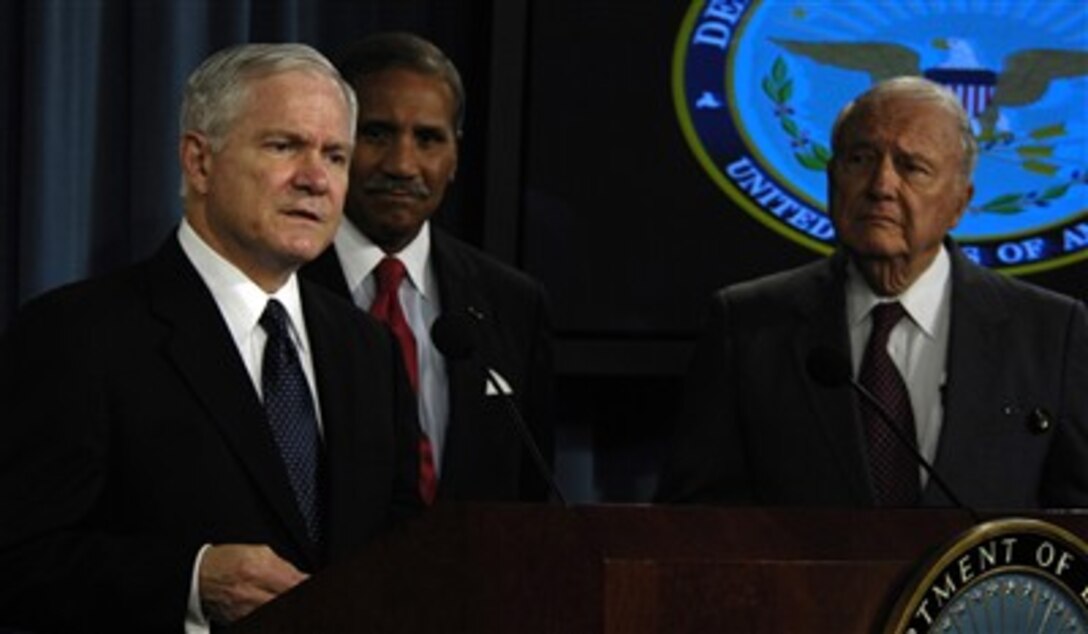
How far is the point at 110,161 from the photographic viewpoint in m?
4.18

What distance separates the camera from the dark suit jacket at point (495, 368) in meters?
3.57

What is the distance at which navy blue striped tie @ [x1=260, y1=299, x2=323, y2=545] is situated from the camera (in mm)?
2703

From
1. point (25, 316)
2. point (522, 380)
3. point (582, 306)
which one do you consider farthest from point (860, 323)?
point (25, 316)

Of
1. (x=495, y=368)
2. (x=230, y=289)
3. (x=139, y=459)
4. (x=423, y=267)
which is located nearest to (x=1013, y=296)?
(x=495, y=368)

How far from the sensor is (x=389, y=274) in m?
3.61

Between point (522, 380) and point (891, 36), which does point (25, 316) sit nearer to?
point (522, 380)

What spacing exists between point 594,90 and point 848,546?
233 centimetres

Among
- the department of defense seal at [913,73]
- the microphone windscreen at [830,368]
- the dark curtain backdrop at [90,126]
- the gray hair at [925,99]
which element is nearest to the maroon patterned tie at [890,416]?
the gray hair at [925,99]

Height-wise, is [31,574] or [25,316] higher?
[25,316]

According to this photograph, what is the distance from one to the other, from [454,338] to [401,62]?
3.68ft

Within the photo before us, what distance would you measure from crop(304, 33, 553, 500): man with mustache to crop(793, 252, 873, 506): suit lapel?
0.46 m

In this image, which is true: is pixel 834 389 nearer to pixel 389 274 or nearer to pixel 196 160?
pixel 389 274

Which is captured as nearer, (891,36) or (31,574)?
(31,574)

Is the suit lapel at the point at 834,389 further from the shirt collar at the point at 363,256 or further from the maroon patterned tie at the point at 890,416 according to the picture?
the shirt collar at the point at 363,256
